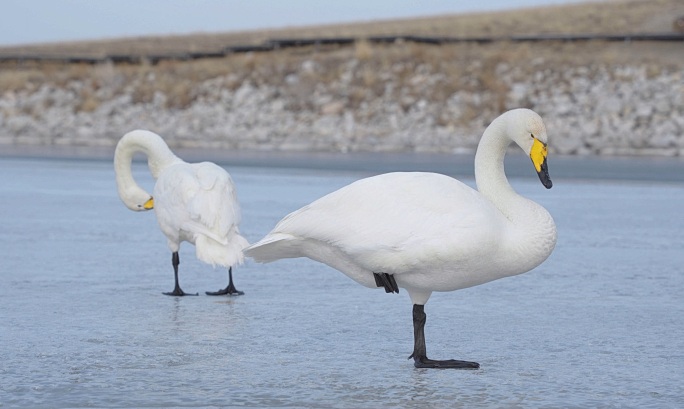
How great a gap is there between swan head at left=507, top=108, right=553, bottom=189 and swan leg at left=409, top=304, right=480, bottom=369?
86 centimetres

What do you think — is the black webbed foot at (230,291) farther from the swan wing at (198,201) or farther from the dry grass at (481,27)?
the dry grass at (481,27)

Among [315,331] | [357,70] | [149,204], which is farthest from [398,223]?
[357,70]

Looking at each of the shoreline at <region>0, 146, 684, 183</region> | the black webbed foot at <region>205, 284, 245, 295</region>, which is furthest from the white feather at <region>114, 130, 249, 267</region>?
the shoreline at <region>0, 146, 684, 183</region>

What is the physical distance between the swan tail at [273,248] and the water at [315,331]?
45cm

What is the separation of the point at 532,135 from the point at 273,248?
1.34 m

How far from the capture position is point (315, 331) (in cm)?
649

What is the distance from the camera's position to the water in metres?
5.11

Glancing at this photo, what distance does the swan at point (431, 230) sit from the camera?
538 centimetres

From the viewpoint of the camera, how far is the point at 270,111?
31.3 m

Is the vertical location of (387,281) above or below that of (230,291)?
above

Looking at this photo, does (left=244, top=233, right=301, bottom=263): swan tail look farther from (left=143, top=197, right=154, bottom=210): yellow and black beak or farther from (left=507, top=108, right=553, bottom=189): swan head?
(left=143, top=197, right=154, bottom=210): yellow and black beak

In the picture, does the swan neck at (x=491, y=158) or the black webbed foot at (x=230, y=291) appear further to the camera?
the black webbed foot at (x=230, y=291)

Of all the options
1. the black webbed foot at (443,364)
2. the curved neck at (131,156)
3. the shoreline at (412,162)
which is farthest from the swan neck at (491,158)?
the shoreline at (412,162)

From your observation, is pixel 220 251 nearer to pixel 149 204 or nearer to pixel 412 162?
pixel 149 204
